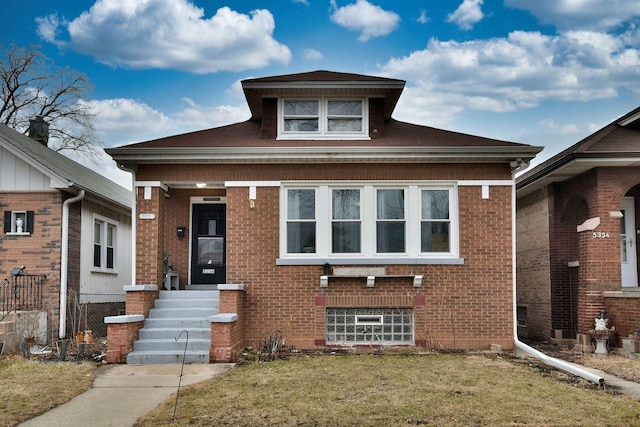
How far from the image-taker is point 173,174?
38.6 feet

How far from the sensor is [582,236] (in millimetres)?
12391

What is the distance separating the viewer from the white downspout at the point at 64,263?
1262cm

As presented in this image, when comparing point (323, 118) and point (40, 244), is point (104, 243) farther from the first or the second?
point (323, 118)

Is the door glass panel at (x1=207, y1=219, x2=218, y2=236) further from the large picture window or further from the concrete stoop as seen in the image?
the large picture window

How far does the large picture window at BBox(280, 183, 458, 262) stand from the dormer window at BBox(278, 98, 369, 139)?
128 centimetres

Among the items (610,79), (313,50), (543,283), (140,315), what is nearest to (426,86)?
(313,50)

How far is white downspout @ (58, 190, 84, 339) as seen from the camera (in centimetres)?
1262

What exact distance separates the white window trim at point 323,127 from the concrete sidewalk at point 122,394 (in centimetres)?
497

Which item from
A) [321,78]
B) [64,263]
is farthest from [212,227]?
[321,78]

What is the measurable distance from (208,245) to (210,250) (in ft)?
0.41

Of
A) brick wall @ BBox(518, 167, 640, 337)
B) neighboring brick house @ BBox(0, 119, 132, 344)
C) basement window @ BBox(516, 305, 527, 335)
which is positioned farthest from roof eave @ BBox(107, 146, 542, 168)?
basement window @ BBox(516, 305, 527, 335)

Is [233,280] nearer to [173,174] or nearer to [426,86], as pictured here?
[173,174]

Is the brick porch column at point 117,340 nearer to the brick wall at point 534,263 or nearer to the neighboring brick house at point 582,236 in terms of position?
the neighboring brick house at point 582,236

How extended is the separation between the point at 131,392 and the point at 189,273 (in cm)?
566
